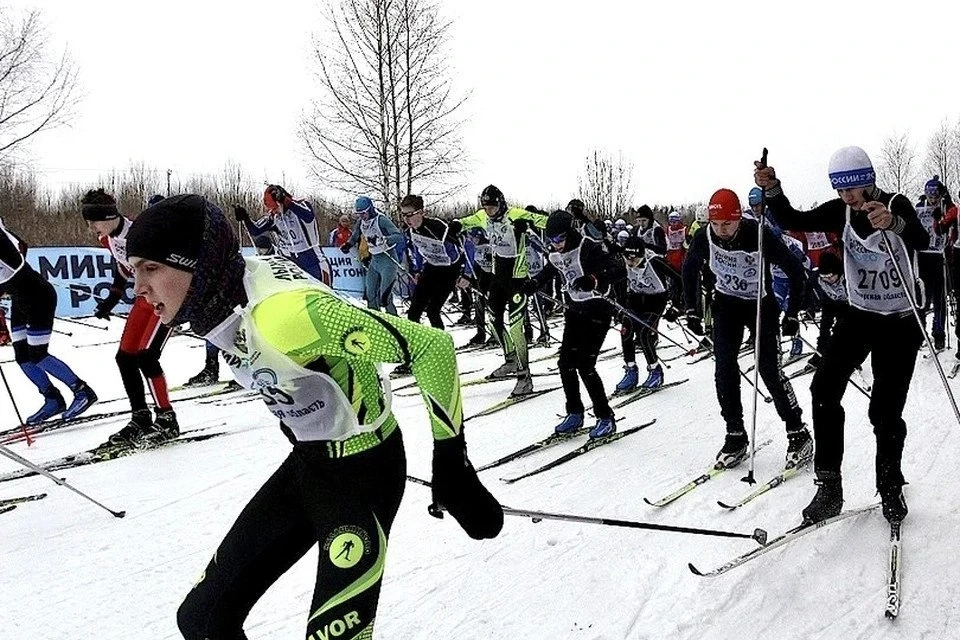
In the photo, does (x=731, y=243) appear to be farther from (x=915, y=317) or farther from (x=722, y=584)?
(x=722, y=584)

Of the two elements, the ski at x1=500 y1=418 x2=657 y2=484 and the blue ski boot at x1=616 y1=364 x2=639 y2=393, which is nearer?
the ski at x1=500 y1=418 x2=657 y2=484

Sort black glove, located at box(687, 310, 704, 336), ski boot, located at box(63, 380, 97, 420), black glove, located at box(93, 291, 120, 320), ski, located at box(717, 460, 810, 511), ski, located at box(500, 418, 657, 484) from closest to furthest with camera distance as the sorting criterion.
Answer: ski, located at box(717, 460, 810, 511) → ski, located at box(500, 418, 657, 484) → black glove, located at box(687, 310, 704, 336) → black glove, located at box(93, 291, 120, 320) → ski boot, located at box(63, 380, 97, 420)

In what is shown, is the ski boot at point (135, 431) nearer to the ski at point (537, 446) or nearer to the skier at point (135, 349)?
the skier at point (135, 349)

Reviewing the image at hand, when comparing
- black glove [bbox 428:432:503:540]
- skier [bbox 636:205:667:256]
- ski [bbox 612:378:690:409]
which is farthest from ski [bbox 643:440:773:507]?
skier [bbox 636:205:667:256]

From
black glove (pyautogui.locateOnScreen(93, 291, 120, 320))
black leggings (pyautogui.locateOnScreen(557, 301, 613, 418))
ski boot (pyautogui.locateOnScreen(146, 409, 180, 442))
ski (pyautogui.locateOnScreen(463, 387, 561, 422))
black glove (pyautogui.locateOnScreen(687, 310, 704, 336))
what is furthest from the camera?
ski (pyautogui.locateOnScreen(463, 387, 561, 422))

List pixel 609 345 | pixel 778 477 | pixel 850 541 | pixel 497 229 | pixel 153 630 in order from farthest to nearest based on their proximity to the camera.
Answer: pixel 609 345
pixel 497 229
pixel 778 477
pixel 850 541
pixel 153 630

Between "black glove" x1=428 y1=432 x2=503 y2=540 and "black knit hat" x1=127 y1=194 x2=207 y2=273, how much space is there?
0.85 metres

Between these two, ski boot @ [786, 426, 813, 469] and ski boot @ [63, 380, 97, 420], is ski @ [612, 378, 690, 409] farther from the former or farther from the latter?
ski boot @ [63, 380, 97, 420]

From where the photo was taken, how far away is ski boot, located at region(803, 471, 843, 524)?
13.5 ft

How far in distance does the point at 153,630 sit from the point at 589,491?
2.84m

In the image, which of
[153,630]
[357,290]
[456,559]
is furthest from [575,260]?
[357,290]

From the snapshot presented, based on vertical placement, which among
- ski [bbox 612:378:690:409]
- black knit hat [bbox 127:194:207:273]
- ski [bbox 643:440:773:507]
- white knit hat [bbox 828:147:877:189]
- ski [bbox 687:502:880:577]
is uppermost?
white knit hat [bbox 828:147:877:189]

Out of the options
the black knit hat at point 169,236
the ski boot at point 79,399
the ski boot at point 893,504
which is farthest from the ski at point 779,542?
the ski boot at point 79,399

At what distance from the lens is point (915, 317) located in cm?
410
